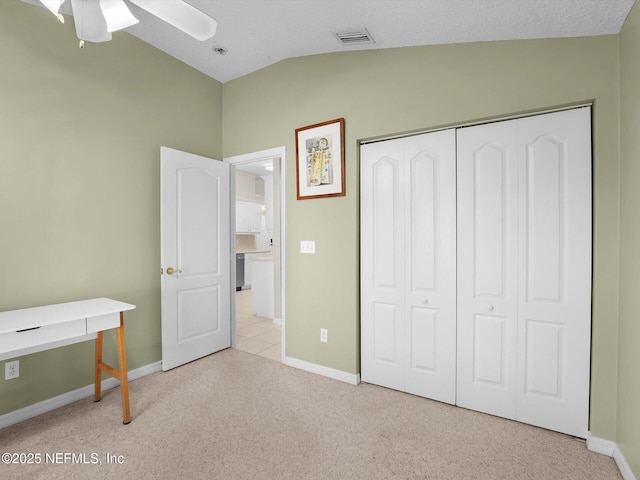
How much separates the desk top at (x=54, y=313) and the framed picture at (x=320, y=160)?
1721 mm

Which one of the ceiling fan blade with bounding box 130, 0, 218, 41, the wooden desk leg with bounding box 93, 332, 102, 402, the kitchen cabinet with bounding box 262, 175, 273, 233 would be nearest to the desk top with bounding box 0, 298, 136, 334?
the wooden desk leg with bounding box 93, 332, 102, 402

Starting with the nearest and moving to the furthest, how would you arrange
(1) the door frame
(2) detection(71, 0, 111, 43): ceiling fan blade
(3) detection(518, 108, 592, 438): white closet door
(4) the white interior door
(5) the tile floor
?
(2) detection(71, 0, 111, 43): ceiling fan blade < (3) detection(518, 108, 592, 438): white closet door < (4) the white interior door < (1) the door frame < (5) the tile floor

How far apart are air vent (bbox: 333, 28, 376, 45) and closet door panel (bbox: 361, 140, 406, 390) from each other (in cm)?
77

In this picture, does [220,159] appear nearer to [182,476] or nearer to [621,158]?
[182,476]

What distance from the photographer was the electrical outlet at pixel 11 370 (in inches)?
83.3

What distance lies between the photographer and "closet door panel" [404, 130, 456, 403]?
7.72 ft

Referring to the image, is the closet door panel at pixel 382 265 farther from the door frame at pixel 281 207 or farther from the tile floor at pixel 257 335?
the tile floor at pixel 257 335

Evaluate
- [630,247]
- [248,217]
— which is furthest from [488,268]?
[248,217]

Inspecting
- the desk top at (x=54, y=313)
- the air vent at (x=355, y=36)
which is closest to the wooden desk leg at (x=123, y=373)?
the desk top at (x=54, y=313)

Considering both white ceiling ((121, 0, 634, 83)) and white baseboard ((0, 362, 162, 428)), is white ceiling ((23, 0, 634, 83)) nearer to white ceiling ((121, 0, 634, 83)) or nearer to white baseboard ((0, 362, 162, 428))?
white ceiling ((121, 0, 634, 83))

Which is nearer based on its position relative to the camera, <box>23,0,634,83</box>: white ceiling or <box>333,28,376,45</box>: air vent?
<box>23,0,634,83</box>: white ceiling

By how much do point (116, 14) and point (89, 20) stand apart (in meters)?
0.25

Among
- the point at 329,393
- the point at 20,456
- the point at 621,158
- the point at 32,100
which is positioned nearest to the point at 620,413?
the point at 621,158

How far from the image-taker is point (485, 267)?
223cm
